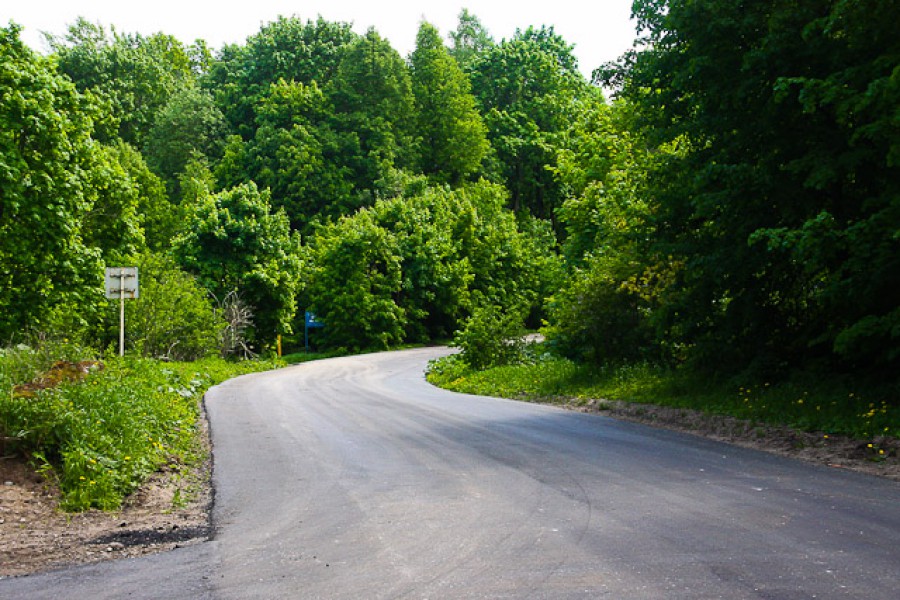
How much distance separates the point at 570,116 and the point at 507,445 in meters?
58.0

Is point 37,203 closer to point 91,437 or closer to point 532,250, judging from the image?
point 91,437

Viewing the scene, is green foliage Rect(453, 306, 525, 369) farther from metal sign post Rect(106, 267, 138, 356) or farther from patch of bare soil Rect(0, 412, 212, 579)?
patch of bare soil Rect(0, 412, 212, 579)

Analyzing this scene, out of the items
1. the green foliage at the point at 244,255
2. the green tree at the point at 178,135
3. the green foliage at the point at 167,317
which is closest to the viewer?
the green foliage at the point at 167,317

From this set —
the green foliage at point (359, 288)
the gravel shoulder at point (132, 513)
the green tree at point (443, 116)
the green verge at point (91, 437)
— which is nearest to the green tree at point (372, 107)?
the green tree at point (443, 116)

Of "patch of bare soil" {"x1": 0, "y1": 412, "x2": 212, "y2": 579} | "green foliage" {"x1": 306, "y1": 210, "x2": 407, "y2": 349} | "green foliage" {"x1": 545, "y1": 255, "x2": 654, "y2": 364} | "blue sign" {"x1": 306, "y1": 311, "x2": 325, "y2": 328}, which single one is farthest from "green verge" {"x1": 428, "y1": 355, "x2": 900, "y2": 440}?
"blue sign" {"x1": 306, "y1": 311, "x2": 325, "y2": 328}

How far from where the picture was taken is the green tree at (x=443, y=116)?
69750 mm

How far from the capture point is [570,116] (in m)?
66.6

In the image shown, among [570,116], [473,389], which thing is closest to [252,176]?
[570,116]

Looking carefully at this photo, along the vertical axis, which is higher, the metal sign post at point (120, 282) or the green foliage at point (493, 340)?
the metal sign post at point (120, 282)

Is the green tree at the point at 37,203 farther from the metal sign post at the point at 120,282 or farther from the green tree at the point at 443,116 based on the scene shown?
the green tree at the point at 443,116

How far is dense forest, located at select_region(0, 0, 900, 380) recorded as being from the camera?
1273cm

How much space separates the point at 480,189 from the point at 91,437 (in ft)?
186

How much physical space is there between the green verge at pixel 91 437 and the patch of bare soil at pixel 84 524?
17 centimetres

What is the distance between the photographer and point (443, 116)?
70875mm
